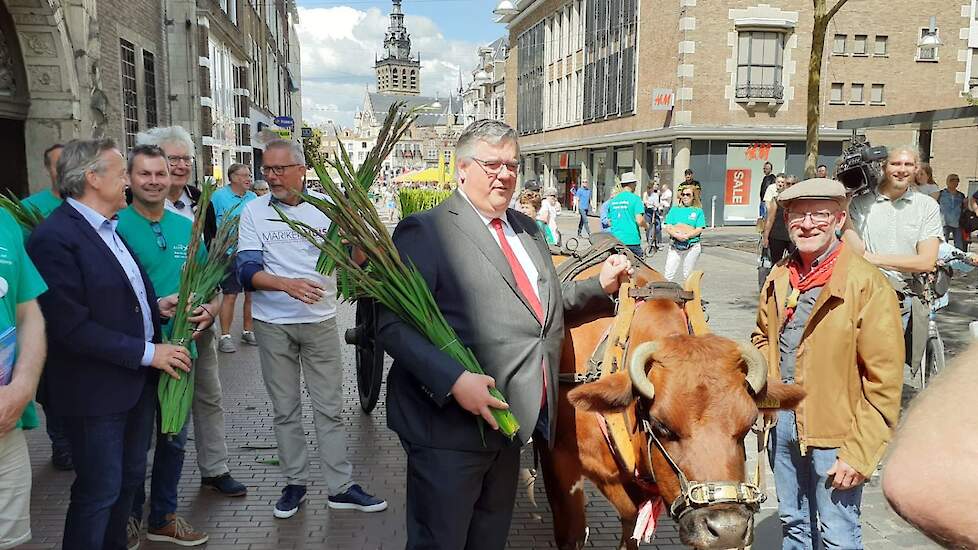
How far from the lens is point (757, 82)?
26828 mm

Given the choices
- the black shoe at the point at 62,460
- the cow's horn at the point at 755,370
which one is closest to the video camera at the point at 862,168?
the cow's horn at the point at 755,370

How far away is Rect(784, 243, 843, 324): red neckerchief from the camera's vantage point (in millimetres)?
2855

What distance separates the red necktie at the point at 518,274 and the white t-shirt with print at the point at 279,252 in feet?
5.13

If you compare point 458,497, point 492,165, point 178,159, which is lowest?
point 458,497

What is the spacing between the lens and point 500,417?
257 cm

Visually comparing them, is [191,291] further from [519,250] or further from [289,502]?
[519,250]

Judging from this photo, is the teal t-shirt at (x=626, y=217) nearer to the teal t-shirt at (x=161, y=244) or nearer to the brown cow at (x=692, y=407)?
the teal t-shirt at (x=161, y=244)

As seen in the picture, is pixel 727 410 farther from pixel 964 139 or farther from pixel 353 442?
pixel 964 139

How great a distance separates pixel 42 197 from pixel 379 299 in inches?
133

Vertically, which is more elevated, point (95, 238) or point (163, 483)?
point (95, 238)

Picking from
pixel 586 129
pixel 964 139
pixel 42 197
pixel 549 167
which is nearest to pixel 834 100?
pixel 964 139

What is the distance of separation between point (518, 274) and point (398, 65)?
155524 millimetres

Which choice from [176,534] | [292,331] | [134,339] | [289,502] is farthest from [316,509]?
[134,339]

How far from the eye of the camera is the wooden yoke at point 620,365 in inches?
112
